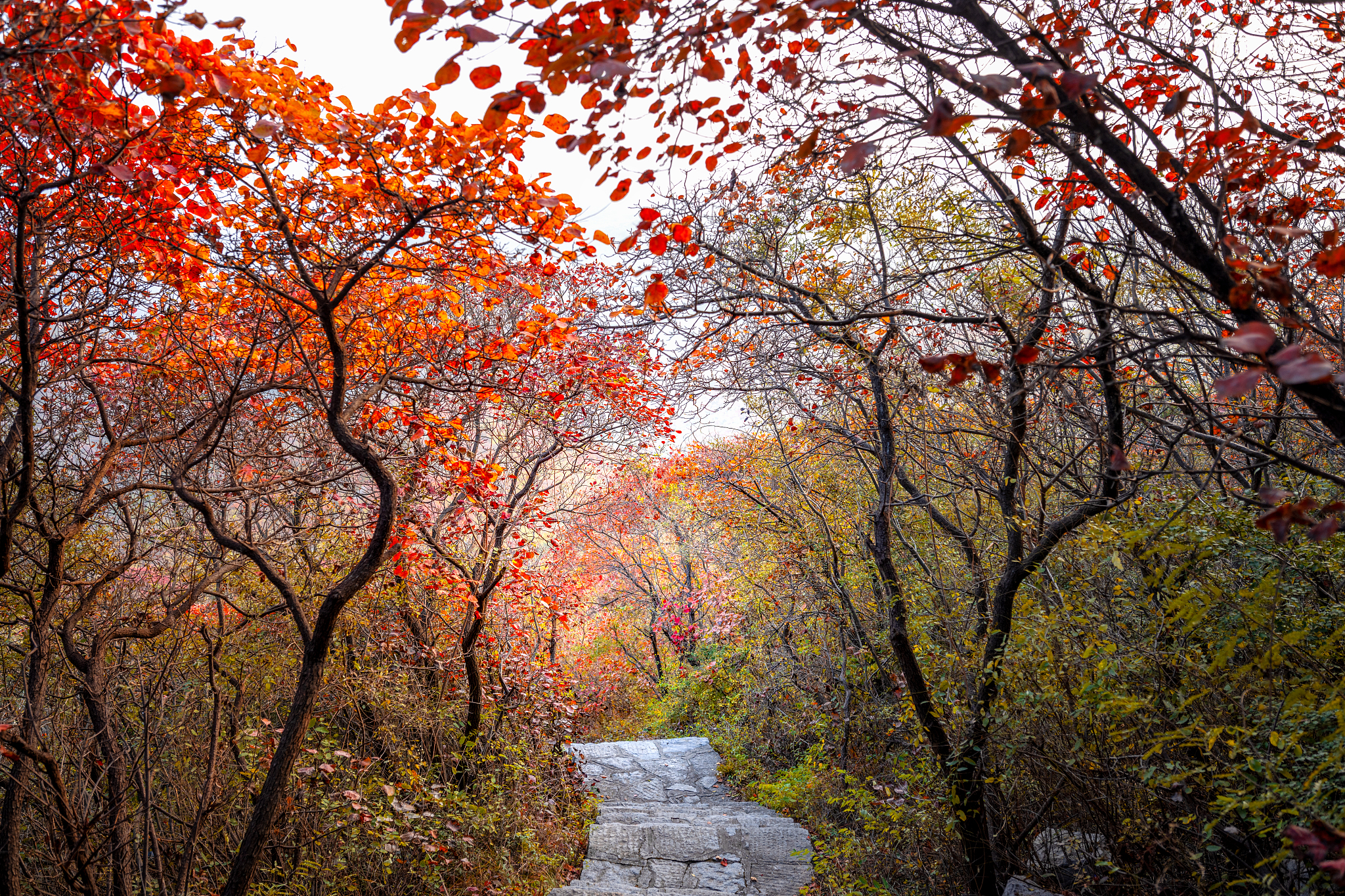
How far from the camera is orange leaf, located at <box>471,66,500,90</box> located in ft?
6.86

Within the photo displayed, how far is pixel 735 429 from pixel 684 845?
3221 millimetres

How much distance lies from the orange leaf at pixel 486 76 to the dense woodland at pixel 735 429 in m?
0.11

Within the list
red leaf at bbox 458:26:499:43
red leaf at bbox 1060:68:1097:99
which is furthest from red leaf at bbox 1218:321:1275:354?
red leaf at bbox 458:26:499:43

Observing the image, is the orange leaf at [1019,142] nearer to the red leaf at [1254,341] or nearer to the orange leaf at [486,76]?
the red leaf at [1254,341]

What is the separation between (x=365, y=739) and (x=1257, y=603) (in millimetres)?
5202

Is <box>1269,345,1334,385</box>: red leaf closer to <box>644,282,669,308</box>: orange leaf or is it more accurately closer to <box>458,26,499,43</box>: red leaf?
<box>644,282,669,308</box>: orange leaf

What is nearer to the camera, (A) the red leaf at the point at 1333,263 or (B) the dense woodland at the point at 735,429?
(A) the red leaf at the point at 1333,263

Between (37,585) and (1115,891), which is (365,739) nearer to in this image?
(37,585)

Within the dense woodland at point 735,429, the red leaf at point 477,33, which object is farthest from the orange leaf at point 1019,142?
the red leaf at point 477,33

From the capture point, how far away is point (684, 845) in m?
5.14

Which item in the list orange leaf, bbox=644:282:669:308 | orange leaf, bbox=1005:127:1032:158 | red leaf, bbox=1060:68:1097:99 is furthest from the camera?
orange leaf, bbox=644:282:669:308

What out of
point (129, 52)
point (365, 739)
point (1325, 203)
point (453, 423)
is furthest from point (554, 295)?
point (1325, 203)

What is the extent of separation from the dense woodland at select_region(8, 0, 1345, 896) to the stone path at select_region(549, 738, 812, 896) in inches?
12.1

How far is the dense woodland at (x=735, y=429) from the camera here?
84.7 inches
